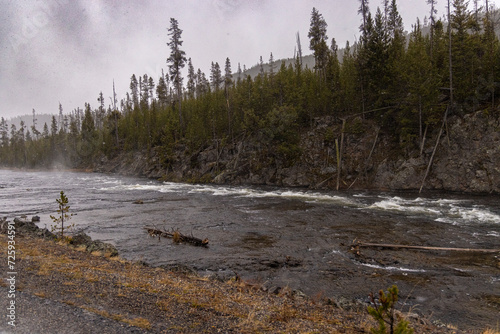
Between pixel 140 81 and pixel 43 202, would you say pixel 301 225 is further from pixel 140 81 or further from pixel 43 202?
pixel 140 81

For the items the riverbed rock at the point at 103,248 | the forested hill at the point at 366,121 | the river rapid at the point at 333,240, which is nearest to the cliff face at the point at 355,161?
the forested hill at the point at 366,121

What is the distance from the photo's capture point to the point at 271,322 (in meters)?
6.70

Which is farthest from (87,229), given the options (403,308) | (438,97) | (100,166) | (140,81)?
(140,81)

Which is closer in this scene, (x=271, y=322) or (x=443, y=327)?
(x=271, y=322)

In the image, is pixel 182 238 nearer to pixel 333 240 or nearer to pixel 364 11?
pixel 333 240

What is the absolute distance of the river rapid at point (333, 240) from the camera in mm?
9875

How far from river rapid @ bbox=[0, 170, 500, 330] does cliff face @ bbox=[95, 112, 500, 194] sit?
13.5 feet

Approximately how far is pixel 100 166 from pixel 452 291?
97087 millimetres

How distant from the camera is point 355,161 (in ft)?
125

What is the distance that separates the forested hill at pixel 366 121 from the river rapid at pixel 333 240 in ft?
22.6

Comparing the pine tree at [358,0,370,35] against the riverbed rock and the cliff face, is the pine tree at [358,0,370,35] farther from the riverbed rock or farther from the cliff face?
the riverbed rock

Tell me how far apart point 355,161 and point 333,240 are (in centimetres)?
2504

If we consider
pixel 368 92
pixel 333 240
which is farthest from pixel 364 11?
pixel 333 240

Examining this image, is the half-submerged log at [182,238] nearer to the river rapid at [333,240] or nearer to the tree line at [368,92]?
the river rapid at [333,240]
